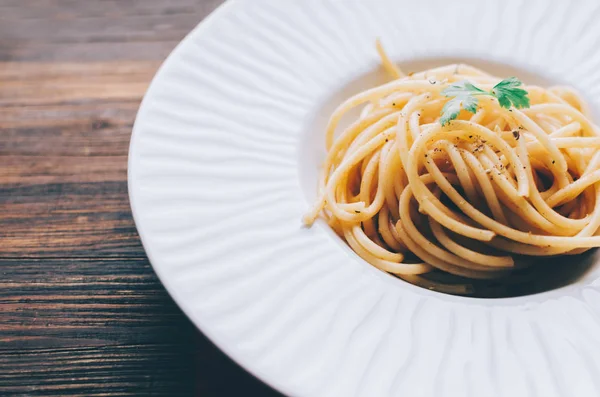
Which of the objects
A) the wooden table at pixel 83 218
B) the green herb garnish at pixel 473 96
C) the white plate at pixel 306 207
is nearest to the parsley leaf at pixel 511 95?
the green herb garnish at pixel 473 96

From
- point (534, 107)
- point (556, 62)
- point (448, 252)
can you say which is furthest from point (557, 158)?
point (556, 62)

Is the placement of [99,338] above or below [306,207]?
below

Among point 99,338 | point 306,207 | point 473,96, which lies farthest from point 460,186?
point 99,338

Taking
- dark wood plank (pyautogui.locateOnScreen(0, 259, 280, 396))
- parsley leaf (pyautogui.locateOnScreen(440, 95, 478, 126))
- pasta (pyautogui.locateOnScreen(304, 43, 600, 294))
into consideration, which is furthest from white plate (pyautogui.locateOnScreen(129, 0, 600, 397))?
parsley leaf (pyautogui.locateOnScreen(440, 95, 478, 126))

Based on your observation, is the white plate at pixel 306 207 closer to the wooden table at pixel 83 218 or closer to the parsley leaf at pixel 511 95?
the wooden table at pixel 83 218

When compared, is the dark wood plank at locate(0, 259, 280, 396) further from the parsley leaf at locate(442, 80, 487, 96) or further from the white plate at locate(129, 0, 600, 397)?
the parsley leaf at locate(442, 80, 487, 96)

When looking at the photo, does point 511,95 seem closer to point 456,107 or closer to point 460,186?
point 456,107
